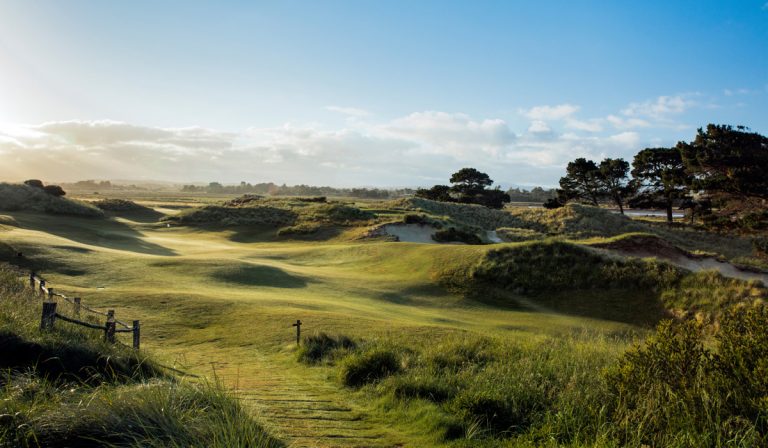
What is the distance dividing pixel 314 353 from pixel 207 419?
284 inches

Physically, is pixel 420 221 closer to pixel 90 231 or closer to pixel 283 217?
pixel 283 217

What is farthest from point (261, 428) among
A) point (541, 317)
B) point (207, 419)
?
point (541, 317)

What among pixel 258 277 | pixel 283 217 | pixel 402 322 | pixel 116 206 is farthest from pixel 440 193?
pixel 402 322

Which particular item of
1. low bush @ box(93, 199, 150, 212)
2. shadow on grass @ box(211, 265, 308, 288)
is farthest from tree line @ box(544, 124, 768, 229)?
low bush @ box(93, 199, 150, 212)

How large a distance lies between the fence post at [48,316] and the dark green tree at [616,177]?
80901 mm

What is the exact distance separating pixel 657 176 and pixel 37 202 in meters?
78.9

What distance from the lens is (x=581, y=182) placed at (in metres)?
85.2

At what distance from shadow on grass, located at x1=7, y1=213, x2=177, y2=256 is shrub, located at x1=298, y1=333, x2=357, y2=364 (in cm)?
2728

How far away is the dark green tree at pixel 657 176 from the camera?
6850 cm

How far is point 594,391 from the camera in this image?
281 inches

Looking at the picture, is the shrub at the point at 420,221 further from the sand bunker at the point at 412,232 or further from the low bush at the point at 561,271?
the low bush at the point at 561,271

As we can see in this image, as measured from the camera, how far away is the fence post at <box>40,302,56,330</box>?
8784mm

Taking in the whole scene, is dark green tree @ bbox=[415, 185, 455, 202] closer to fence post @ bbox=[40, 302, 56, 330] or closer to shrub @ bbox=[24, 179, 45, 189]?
shrub @ bbox=[24, 179, 45, 189]

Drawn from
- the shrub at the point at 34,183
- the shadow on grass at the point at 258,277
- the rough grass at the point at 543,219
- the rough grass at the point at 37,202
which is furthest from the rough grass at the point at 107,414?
the shrub at the point at 34,183
